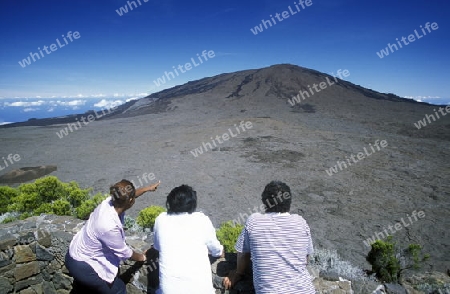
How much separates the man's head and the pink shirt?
152cm

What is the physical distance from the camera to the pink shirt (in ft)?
8.89

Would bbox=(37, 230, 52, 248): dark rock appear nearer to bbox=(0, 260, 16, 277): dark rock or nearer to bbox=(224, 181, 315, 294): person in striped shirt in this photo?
bbox=(0, 260, 16, 277): dark rock

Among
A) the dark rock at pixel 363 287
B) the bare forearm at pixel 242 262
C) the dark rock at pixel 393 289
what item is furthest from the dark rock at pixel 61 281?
the dark rock at pixel 393 289

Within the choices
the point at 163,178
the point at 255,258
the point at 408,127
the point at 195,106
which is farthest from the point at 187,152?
the point at 195,106

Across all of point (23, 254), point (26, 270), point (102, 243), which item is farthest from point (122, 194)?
point (26, 270)

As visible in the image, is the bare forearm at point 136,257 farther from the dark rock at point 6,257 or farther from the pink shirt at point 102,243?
the dark rock at point 6,257

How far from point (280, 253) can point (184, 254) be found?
838 mm

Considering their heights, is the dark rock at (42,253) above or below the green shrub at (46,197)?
below

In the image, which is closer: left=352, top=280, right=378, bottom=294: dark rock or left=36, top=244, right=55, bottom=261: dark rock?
left=352, top=280, right=378, bottom=294: dark rock

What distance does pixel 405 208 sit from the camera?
10281 mm

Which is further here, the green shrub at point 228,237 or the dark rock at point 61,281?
the green shrub at point 228,237

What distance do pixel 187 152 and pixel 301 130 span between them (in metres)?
11.2

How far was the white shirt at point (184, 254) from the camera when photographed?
2.37 meters

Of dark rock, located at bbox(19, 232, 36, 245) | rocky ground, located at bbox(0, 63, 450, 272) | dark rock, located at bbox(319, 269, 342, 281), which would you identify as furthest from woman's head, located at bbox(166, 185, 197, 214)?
rocky ground, located at bbox(0, 63, 450, 272)
